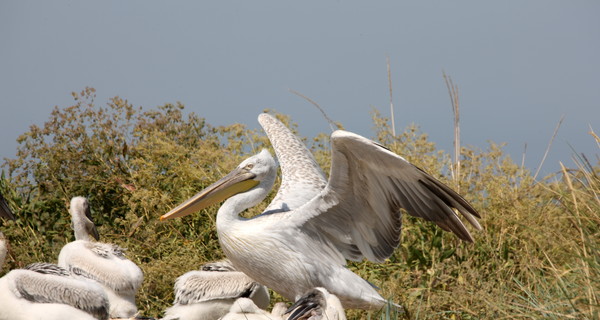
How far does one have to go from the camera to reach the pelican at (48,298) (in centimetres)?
499

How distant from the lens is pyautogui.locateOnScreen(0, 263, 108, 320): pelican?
4988 millimetres

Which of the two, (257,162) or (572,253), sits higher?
(257,162)

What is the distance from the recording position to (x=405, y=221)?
6.33 metres

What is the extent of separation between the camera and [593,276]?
14.1 ft

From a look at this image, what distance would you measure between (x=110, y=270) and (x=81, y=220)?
1.10 meters

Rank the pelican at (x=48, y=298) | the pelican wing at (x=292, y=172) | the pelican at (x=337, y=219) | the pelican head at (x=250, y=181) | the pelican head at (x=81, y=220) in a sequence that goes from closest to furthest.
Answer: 1. the pelican at (x=337, y=219)
2. the pelican at (x=48, y=298)
3. the pelican head at (x=250, y=181)
4. the pelican wing at (x=292, y=172)
5. the pelican head at (x=81, y=220)

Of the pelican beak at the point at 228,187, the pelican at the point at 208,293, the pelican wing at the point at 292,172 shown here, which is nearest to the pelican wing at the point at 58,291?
the pelican at the point at 208,293

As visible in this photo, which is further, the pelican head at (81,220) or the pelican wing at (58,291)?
the pelican head at (81,220)

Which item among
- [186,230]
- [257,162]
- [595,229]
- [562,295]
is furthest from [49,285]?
[595,229]

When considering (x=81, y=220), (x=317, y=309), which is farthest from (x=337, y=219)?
(x=81, y=220)

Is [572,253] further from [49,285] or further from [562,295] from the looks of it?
[49,285]

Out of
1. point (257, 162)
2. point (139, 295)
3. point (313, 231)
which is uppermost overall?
point (257, 162)

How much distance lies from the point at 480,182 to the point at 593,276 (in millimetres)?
2453

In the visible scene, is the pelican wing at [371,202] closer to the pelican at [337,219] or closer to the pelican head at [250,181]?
the pelican at [337,219]
